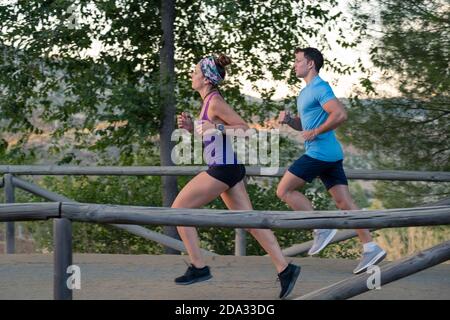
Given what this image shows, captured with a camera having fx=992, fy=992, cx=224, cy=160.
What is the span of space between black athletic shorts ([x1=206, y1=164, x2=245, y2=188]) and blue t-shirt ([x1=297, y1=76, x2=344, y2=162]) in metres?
0.83

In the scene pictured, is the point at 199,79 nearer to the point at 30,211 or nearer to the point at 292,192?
the point at 292,192

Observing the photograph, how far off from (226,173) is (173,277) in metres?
1.73

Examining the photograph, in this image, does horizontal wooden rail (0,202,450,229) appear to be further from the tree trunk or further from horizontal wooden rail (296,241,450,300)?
the tree trunk

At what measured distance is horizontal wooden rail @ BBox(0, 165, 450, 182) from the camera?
32.6 feet

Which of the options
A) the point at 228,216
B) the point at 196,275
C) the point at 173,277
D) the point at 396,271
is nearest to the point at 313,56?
the point at 196,275

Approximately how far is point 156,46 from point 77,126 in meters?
2.08

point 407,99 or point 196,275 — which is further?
point 407,99

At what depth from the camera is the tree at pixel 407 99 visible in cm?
1366

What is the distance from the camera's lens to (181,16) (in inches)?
615

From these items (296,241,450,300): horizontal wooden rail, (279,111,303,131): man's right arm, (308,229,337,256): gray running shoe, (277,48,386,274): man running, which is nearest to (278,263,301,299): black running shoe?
(277,48,386,274): man running

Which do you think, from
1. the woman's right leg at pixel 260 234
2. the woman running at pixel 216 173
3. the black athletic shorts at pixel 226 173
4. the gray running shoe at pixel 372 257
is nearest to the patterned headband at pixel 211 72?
the woman running at pixel 216 173

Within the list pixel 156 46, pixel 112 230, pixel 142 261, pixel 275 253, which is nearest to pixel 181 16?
pixel 156 46

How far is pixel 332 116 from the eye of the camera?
7.30m
